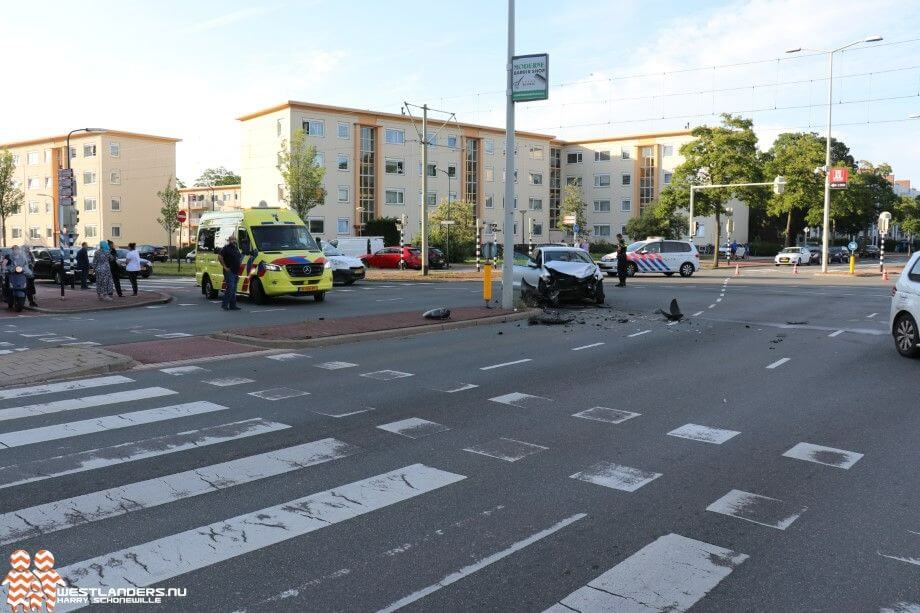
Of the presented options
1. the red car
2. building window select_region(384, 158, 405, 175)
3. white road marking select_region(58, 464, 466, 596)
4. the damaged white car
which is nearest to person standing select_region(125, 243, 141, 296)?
the damaged white car

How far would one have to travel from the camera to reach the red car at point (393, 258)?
4456 cm

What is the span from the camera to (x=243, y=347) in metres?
12.2

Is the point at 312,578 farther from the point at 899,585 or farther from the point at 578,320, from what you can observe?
the point at 578,320

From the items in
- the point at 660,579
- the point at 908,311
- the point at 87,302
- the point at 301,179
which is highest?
the point at 301,179

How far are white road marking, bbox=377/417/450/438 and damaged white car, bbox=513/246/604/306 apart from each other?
42.1 ft

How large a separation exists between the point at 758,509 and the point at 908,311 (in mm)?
7900

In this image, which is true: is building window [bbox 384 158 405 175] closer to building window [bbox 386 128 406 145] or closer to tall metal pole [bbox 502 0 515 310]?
building window [bbox 386 128 406 145]

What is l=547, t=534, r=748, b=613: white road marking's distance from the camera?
12.1 ft

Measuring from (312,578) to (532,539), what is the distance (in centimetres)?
129

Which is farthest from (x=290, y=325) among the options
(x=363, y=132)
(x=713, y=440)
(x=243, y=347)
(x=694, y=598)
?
(x=363, y=132)

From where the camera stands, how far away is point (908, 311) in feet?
37.0

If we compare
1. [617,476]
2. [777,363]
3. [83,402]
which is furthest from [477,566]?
[777,363]

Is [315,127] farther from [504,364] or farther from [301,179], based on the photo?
[504,364]

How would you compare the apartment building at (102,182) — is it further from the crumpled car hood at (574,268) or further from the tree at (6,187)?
the crumpled car hood at (574,268)
